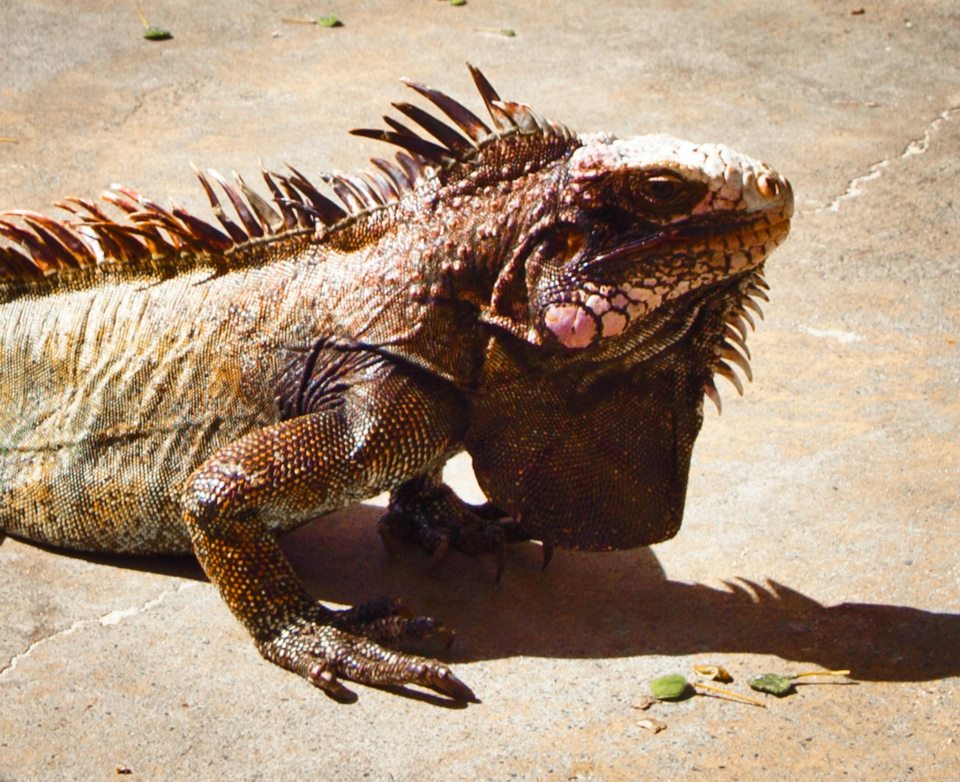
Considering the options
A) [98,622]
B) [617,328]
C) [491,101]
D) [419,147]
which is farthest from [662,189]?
[98,622]

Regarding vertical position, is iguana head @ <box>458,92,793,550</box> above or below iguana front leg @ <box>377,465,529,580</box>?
above

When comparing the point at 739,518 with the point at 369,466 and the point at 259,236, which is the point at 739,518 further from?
the point at 259,236

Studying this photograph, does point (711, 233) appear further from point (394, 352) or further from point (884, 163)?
point (884, 163)

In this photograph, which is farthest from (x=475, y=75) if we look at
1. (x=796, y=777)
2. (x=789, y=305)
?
(x=789, y=305)

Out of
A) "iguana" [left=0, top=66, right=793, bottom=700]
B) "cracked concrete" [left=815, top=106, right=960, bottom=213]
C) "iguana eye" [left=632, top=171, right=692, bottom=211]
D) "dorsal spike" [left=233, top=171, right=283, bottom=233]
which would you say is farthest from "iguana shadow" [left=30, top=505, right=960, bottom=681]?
"cracked concrete" [left=815, top=106, right=960, bottom=213]

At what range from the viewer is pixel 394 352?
5125mm

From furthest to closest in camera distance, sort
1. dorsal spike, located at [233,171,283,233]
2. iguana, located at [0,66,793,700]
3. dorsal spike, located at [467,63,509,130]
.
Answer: dorsal spike, located at [233,171,283,233]
dorsal spike, located at [467,63,509,130]
iguana, located at [0,66,793,700]

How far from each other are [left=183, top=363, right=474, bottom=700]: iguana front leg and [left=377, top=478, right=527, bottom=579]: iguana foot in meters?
0.72

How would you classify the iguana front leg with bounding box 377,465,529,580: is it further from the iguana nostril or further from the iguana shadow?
the iguana nostril

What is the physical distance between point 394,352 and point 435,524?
0.99 metres

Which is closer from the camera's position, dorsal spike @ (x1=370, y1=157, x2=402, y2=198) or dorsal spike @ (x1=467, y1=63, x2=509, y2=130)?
dorsal spike @ (x1=467, y1=63, x2=509, y2=130)

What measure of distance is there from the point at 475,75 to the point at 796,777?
250cm

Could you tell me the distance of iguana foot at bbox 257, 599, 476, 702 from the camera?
4.89 meters

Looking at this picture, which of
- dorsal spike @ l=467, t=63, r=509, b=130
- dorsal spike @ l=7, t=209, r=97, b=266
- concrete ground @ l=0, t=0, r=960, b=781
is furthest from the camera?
dorsal spike @ l=7, t=209, r=97, b=266
